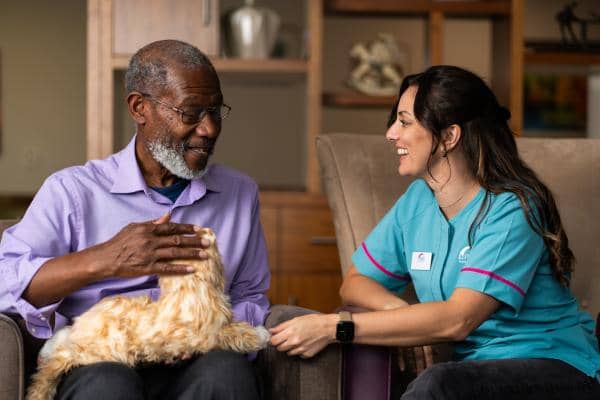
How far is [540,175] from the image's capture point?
260 cm

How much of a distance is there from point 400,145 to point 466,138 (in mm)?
157

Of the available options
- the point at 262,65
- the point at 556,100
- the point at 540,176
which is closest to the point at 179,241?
the point at 540,176

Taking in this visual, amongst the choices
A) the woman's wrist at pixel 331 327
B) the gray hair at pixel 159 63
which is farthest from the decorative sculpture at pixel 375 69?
the woman's wrist at pixel 331 327

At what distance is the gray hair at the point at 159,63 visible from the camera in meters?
2.09

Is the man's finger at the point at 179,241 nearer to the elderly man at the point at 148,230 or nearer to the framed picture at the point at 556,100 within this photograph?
the elderly man at the point at 148,230

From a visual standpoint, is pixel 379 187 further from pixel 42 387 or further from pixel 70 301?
pixel 42 387

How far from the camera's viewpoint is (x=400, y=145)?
2150 millimetres

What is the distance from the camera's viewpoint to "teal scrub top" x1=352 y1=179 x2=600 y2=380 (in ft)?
6.39

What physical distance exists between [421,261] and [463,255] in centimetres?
13

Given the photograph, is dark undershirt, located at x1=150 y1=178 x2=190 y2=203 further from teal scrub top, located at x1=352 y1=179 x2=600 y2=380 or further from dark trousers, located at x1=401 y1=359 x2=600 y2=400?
dark trousers, located at x1=401 y1=359 x2=600 y2=400

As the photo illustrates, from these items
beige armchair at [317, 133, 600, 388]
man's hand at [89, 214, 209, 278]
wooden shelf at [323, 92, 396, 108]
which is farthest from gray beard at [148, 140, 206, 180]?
wooden shelf at [323, 92, 396, 108]

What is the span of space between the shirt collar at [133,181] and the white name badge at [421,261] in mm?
510

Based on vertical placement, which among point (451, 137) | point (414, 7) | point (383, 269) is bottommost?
point (383, 269)

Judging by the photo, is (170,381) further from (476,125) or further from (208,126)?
(476,125)
